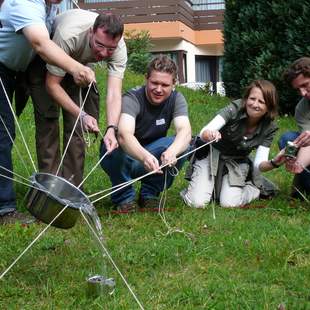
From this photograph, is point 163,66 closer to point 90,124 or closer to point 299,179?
point 90,124

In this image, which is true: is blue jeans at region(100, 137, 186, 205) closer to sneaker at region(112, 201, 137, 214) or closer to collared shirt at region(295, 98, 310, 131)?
sneaker at region(112, 201, 137, 214)

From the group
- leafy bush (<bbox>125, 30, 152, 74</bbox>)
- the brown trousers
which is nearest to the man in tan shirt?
the brown trousers

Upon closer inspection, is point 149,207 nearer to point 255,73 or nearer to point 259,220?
point 259,220

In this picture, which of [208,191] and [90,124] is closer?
[90,124]

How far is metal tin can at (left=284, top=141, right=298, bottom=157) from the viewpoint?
3.84 meters

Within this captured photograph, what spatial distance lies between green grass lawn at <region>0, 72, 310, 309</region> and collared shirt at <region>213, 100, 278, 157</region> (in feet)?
1.49

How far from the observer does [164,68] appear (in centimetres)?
376

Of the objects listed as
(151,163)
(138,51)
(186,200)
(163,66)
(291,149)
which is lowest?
(138,51)

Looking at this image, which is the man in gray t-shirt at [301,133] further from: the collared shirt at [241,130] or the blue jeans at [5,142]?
the blue jeans at [5,142]

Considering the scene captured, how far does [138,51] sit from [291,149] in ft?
32.0

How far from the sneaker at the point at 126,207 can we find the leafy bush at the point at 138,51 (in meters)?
8.80

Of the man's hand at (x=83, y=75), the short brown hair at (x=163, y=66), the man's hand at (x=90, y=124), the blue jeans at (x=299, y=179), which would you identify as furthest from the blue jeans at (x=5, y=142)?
the blue jeans at (x=299, y=179)

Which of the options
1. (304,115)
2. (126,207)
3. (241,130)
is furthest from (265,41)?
(126,207)

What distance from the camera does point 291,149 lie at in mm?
3871
